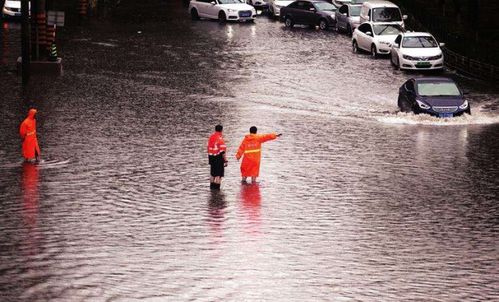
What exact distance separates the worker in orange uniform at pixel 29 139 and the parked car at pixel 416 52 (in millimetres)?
20849

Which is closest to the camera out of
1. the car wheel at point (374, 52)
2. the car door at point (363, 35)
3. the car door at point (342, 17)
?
the car wheel at point (374, 52)

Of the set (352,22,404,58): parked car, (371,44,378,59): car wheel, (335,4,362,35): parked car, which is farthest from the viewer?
(335,4,362,35): parked car

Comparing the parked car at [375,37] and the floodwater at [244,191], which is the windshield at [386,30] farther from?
the floodwater at [244,191]

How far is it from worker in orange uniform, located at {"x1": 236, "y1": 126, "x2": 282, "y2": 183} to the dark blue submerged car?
1117cm

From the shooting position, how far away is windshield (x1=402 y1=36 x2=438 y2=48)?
44531 mm

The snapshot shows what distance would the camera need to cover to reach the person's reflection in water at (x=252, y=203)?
65.5 ft

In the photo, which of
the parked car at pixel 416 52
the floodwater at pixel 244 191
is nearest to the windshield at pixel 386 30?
Result: the parked car at pixel 416 52

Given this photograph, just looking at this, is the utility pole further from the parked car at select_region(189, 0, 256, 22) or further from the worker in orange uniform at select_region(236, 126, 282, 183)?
the parked car at select_region(189, 0, 256, 22)

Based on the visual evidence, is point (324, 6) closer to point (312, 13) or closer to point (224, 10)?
point (312, 13)

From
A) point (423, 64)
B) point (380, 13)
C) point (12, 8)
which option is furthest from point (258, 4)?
point (423, 64)

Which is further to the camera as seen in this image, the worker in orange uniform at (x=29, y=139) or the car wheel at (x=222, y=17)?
the car wheel at (x=222, y=17)

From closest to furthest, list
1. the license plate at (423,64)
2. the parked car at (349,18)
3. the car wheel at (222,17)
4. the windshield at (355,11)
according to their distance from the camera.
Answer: the license plate at (423,64)
the parked car at (349,18)
the windshield at (355,11)
the car wheel at (222,17)

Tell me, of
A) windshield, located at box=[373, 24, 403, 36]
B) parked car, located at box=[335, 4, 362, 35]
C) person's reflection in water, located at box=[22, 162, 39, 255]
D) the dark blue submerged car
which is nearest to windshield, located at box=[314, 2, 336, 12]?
parked car, located at box=[335, 4, 362, 35]

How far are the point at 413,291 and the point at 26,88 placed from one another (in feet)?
77.3
